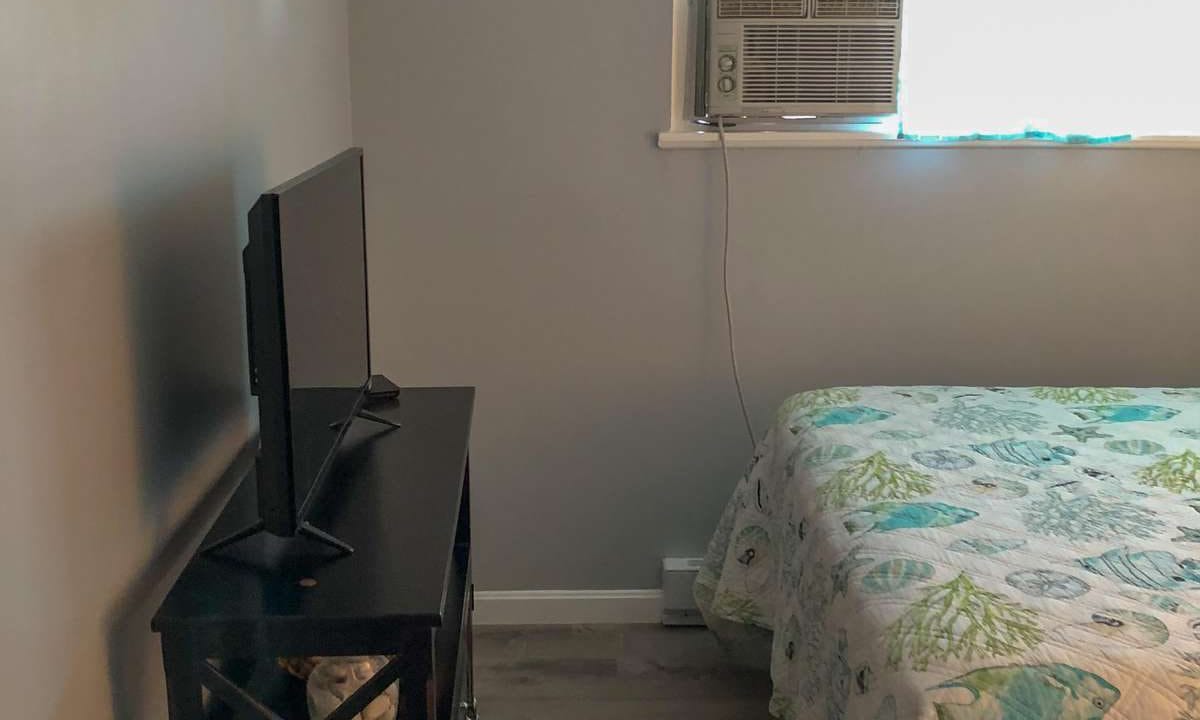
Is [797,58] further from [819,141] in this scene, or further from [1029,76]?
[1029,76]

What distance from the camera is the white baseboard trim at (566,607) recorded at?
2844mm

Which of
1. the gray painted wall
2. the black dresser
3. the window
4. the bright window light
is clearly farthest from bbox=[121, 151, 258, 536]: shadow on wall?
the bright window light

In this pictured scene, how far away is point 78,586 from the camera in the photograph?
1.18 metres

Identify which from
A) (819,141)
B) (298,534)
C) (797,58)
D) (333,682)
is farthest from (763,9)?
(333,682)

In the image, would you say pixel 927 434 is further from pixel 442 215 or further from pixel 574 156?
pixel 442 215

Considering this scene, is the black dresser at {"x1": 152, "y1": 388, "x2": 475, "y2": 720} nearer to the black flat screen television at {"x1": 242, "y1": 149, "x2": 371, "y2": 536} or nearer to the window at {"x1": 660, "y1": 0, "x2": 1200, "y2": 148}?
the black flat screen television at {"x1": 242, "y1": 149, "x2": 371, "y2": 536}

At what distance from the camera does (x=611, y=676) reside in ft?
8.54

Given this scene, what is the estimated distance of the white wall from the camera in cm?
106

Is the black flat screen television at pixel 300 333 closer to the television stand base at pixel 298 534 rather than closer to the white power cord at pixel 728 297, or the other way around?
the television stand base at pixel 298 534

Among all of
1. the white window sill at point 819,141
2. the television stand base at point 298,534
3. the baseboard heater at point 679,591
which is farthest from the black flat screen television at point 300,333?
the baseboard heater at point 679,591

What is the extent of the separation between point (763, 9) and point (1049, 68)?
73 centimetres

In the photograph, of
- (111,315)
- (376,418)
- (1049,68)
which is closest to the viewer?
(111,315)

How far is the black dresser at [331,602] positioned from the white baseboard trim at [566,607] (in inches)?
43.5

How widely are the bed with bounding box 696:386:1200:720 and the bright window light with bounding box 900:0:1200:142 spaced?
2.22ft
